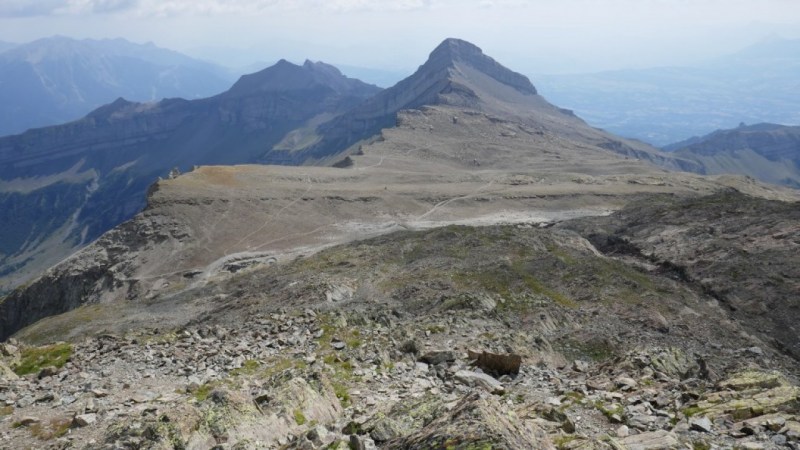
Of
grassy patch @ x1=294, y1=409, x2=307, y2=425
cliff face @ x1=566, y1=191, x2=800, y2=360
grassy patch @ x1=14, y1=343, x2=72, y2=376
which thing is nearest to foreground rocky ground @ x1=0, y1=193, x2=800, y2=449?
grassy patch @ x1=294, y1=409, x2=307, y2=425

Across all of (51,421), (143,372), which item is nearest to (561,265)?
(143,372)

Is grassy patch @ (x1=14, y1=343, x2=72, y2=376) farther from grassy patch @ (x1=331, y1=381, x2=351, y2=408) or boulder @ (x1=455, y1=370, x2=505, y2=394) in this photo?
boulder @ (x1=455, y1=370, x2=505, y2=394)

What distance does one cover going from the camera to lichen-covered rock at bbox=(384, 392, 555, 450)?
15414mm

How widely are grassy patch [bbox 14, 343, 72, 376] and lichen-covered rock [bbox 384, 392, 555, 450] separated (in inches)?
863

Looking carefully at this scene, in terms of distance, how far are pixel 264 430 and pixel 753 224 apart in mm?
70095

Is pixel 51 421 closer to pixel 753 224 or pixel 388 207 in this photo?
pixel 753 224

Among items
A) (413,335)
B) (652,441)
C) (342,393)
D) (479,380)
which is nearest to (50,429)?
(342,393)

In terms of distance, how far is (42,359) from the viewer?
3278cm

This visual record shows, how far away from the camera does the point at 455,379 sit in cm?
2691

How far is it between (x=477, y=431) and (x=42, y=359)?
2770 centimetres

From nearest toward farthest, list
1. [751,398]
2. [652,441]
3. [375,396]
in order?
[652,441], [751,398], [375,396]

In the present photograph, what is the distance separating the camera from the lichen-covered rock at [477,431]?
607 inches

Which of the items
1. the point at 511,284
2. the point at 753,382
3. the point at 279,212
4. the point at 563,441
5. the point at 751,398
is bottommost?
the point at 279,212

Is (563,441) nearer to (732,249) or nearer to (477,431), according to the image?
(477,431)
